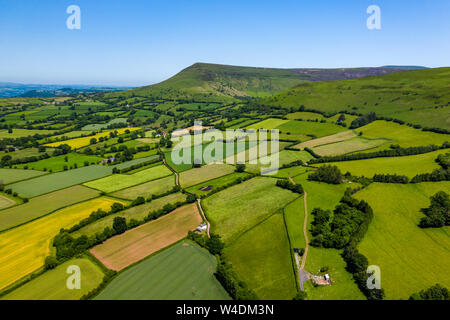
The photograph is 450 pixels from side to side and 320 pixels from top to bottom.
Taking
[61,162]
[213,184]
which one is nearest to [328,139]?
[213,184]

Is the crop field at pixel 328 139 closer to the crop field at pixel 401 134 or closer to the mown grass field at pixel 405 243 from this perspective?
the crop field at pixel 401 134

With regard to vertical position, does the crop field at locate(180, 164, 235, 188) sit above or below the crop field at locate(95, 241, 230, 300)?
above

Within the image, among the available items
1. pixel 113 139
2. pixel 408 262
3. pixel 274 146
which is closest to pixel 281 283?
pixel 408 262

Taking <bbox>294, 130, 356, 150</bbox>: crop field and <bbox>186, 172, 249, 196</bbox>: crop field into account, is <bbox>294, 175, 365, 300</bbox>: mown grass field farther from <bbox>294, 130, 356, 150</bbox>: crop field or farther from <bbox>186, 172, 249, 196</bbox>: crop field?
<bbox>294, 130, 356, 150</bbox>: crop field

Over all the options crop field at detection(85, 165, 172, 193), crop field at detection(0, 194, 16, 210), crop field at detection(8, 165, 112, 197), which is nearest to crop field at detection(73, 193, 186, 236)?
crop field at detection(85, 165, 172, 193)

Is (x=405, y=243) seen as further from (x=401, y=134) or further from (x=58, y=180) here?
(x=58, y=180)

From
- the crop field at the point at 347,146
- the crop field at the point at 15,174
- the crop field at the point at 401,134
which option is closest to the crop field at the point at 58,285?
the crop field at the point at 15,174
